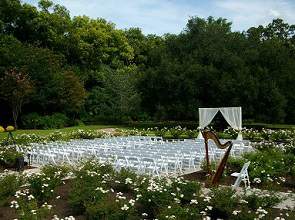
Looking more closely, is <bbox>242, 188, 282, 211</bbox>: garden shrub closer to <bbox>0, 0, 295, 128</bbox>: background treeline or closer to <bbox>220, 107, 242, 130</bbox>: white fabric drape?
<bbox>220, 107, 242, 130</bbox>: white fabric drape

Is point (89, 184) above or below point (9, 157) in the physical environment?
above

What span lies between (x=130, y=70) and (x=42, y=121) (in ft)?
46.7

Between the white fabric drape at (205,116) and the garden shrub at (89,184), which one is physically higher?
the white fabric drape at (205,116)

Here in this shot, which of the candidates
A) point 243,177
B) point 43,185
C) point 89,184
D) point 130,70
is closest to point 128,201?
point 89,184

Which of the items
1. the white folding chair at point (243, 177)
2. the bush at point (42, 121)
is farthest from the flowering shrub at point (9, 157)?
the bush at point (42, 121)

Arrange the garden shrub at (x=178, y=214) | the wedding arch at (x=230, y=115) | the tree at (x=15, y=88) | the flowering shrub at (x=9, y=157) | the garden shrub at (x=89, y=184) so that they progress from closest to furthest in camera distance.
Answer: the garden shrub at (x=178, y=214) → the garden shrub at (x=89, y=184) → the flowering shrub at (x=9, y=157) → the wedding arch at (x=230, y=115) → the tree at (x=15, y=88)

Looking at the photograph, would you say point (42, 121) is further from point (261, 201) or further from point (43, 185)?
point (261, 201)

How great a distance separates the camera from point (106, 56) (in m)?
53.1

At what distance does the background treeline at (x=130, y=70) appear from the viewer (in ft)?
117

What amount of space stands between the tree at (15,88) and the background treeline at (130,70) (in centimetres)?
12

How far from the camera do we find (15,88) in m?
38.3

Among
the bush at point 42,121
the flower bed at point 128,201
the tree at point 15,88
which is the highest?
the tree at point 15,88

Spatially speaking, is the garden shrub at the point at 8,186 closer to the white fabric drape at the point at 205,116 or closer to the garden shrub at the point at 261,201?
the garden shrub at the point at 261,201

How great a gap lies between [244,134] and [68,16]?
31775 mm
